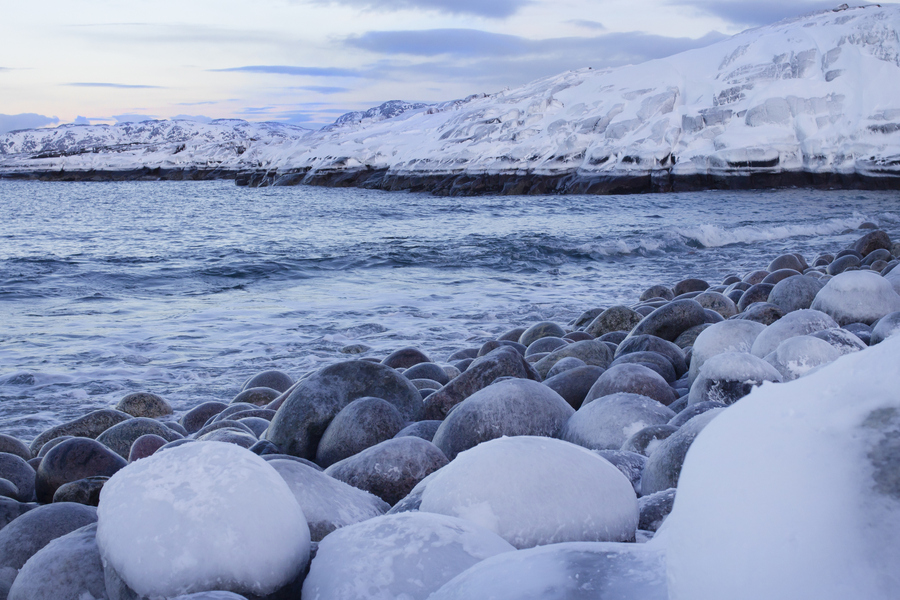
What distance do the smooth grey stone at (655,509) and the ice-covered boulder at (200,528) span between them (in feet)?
3.07

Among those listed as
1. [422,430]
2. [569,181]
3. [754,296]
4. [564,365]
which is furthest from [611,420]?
[569,181]

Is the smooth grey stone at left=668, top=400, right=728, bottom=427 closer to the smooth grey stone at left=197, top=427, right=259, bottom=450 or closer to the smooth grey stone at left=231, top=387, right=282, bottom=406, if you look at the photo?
the smooth grey stone at left=197, top=427, right=259, bottom=450

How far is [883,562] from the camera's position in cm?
78

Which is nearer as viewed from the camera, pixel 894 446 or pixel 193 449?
pixel 894 446

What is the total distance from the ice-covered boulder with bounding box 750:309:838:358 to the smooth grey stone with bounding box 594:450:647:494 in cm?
170

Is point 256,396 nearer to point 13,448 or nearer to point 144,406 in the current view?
point 144,406

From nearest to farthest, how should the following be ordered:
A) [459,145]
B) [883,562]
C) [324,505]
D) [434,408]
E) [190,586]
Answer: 1. [883,562]
2. [190,586]
3. [324,505]
4. [434,408]
5. [459,145]

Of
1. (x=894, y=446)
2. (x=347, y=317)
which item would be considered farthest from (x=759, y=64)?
(x=894, y=446)

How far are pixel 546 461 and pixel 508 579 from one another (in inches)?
28.8

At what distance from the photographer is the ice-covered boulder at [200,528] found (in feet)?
5.06

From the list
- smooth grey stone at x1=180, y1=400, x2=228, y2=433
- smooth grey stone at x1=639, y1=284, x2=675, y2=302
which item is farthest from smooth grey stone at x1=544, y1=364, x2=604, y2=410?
smooth grey stone at x1=639, y1=284, x2=675, y2=302

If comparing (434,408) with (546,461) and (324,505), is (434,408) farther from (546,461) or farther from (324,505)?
(546,461)

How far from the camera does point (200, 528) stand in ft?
5.15

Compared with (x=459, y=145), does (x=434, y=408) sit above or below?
below
